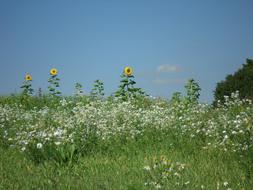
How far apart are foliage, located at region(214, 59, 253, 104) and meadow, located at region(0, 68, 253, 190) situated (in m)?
4.85

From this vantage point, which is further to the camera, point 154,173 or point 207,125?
point 207,125

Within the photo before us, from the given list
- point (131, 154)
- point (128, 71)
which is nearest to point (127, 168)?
point (131, 154)

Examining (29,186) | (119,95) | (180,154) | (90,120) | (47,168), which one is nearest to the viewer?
(29,186)

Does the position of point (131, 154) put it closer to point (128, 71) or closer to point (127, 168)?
point (127, 168)

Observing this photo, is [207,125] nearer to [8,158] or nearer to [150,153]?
[150,153]

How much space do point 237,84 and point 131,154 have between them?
31.0 feet

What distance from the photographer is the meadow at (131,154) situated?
643 centimetres

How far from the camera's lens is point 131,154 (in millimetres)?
8305

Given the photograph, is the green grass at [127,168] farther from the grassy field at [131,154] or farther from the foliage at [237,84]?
the foliage at [237,84]

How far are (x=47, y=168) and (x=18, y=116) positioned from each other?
5970 mm

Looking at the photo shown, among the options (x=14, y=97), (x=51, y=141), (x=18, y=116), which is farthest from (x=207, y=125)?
(x=14, y=97)

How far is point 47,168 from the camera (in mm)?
7543

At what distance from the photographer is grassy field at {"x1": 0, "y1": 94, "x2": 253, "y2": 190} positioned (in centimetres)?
642

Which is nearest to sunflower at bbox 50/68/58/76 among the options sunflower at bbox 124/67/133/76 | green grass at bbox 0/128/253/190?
sunflower at bbox 124/67/133/76
